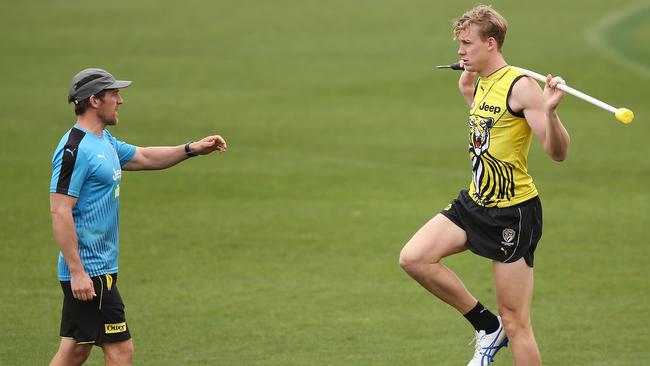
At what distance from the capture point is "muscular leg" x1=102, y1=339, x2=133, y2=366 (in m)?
7.09

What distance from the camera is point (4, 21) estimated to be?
111 feet

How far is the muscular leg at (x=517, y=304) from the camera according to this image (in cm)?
745

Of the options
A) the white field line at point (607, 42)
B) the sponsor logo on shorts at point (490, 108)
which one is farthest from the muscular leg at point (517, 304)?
the white field line at point (607, 42)

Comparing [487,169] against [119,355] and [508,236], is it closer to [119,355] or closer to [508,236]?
[508,236]

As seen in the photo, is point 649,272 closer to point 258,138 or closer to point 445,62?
point 258,138

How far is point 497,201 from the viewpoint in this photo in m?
7.55

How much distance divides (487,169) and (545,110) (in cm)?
75

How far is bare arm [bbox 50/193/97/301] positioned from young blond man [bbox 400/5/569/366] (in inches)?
87.8

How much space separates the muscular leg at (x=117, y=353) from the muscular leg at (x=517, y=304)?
251 centimetres

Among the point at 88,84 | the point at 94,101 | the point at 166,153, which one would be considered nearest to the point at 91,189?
the point at 94,101

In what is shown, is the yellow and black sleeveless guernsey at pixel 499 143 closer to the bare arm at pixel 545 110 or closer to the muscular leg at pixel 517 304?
the bare arm at pixel 545 110

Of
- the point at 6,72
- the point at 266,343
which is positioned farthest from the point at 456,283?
the point at 6,72

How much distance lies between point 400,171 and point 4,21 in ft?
65.5

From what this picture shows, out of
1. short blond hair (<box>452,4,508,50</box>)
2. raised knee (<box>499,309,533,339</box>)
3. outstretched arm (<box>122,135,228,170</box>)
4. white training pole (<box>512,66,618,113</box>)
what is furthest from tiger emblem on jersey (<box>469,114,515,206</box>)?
outstretched arm (<box>122,135,228,170</box>)
